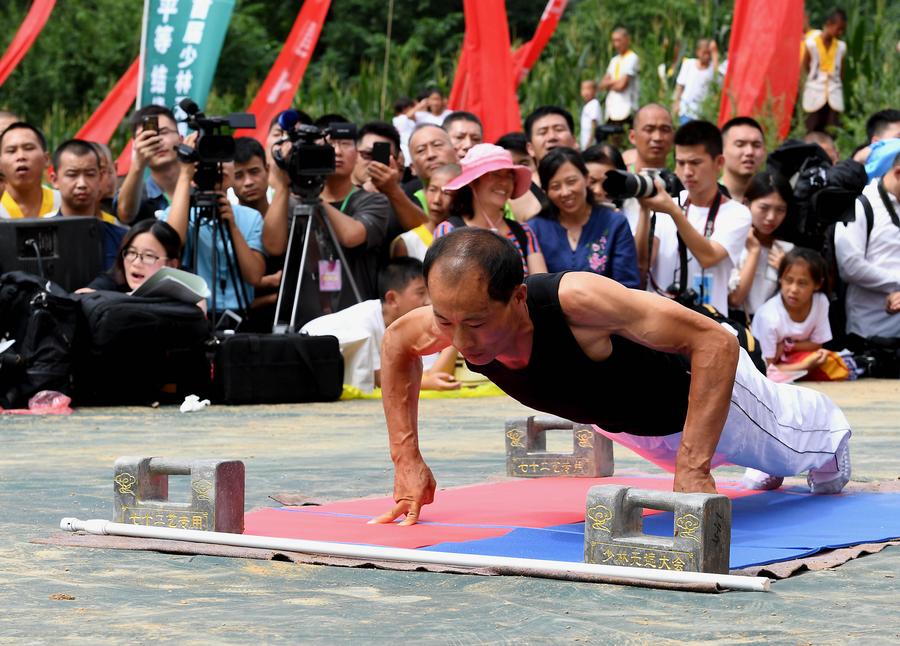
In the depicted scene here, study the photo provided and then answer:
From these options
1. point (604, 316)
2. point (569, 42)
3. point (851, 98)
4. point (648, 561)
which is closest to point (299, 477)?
point (604, 316)

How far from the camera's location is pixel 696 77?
14953 mm

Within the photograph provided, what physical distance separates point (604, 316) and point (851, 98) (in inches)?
452

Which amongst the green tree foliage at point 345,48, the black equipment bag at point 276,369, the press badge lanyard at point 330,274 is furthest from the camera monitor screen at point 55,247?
the green tree foliage at point 345,48

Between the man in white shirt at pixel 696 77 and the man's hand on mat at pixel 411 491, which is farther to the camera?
the man in white shirt at pixel 696 77

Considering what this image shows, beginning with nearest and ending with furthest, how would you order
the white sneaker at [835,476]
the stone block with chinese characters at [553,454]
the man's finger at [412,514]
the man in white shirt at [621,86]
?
1. the man's finger at [412,514]
2. the white sneaker at [835,476]
3. the stone block with chinese characters at [553,454]
4. the man in white shirt at [621,86]

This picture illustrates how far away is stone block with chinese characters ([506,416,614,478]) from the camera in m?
5.03

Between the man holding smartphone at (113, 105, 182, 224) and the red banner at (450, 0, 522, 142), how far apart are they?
10.9 feet

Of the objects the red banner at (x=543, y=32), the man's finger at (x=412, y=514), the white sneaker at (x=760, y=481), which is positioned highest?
the red banner at (x=543, y=32)

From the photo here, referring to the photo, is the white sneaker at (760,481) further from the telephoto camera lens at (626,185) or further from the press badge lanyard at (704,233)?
the press badge lanyard at (704,233)

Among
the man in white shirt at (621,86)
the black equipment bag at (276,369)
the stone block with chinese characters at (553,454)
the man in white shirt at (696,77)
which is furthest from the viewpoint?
the man in white shirt at (621,86)

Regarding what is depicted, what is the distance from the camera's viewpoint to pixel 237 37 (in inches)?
1069

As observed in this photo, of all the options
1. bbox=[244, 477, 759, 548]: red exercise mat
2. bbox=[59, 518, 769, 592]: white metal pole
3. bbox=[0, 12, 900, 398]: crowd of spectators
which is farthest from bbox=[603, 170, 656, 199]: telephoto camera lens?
bbox=[59, 518, 769, 592]: white metal pole

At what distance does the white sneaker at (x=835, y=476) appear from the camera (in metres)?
4.52

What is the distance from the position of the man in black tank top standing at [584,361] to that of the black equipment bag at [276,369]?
12.1 feet
